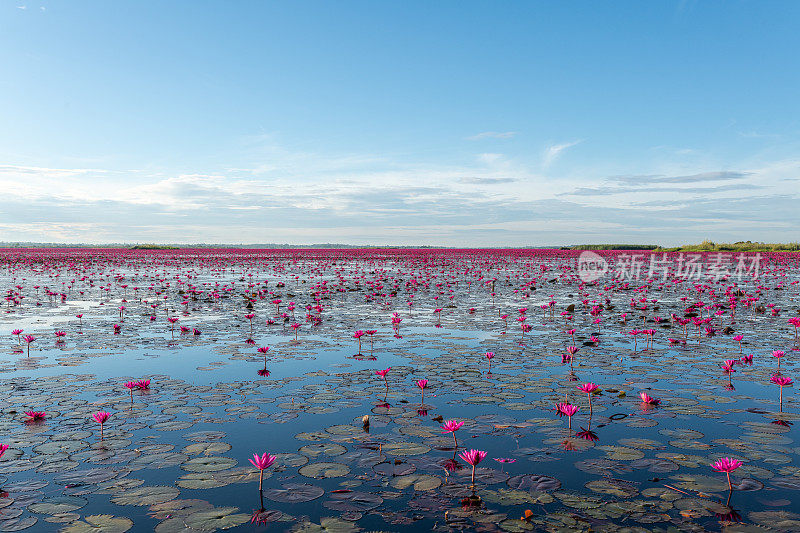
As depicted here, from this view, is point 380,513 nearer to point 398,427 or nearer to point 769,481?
point 398,427

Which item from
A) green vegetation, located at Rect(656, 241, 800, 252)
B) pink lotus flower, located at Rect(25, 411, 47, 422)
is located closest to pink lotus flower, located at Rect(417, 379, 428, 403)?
pink lotus flower, located at Rect(25, 411, 47, 422)

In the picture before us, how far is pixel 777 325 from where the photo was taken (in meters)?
12.8

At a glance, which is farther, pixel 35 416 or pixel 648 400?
pixel 648 400

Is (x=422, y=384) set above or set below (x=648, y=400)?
above

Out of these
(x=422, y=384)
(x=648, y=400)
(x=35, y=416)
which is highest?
(x=422, y=384)

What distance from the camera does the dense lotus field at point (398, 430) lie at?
379 cm

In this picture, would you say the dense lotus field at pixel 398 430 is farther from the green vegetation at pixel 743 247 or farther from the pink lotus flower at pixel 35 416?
the green vegetation at pixel 743 247

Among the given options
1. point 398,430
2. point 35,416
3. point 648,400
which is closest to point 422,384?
point 398,430

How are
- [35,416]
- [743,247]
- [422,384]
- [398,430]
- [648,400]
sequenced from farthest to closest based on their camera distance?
1. [743,247]
2. [648,400]
3. [422,384]
4. [35,416]
5. [398,430]

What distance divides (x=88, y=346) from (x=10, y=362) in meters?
1.54

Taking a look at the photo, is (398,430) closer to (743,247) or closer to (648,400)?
(648,400)

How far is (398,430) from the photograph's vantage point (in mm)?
5512

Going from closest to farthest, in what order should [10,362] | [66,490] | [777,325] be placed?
[66,490]
[10,362]
[777,325]

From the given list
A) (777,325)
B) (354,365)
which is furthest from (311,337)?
(777,325)
